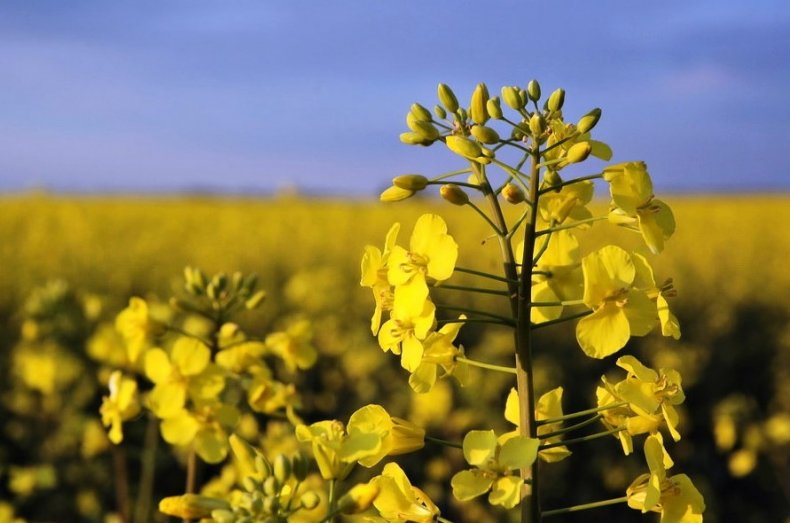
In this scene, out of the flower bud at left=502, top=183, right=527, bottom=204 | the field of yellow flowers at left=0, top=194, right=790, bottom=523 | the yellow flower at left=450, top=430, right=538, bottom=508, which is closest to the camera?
the yellow flower at left=450, top=430, right=538, bottom=508

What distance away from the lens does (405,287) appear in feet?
4.05

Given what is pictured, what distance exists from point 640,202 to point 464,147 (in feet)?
0.87

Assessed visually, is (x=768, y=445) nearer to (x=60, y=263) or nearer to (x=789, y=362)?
(x=789, y=362)

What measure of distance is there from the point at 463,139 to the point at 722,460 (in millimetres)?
6330

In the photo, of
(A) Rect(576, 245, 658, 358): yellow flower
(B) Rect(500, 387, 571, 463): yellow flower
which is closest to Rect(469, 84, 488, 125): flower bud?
(A) Rect(576, 245, 658, 358): yellow flower

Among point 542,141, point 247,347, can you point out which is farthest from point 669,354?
point 542,141

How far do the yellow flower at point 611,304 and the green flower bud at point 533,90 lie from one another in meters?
0.27

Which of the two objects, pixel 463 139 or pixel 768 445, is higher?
pixel 463 139

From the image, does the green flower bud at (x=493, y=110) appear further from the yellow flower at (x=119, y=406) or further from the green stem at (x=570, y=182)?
the yellow flower at (x=119, y=406)

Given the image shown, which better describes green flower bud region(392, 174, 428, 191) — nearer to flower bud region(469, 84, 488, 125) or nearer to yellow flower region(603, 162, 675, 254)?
flower bud region(469, 84, 488, 125)

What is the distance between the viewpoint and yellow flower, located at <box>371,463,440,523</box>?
4.19 feet

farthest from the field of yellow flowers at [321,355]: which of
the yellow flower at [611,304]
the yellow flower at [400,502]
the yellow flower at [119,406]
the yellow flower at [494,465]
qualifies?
the yellow flower at [611,304]

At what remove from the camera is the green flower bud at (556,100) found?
4.46 ft

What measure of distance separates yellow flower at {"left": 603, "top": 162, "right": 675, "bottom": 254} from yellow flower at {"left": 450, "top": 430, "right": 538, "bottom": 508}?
357mm
